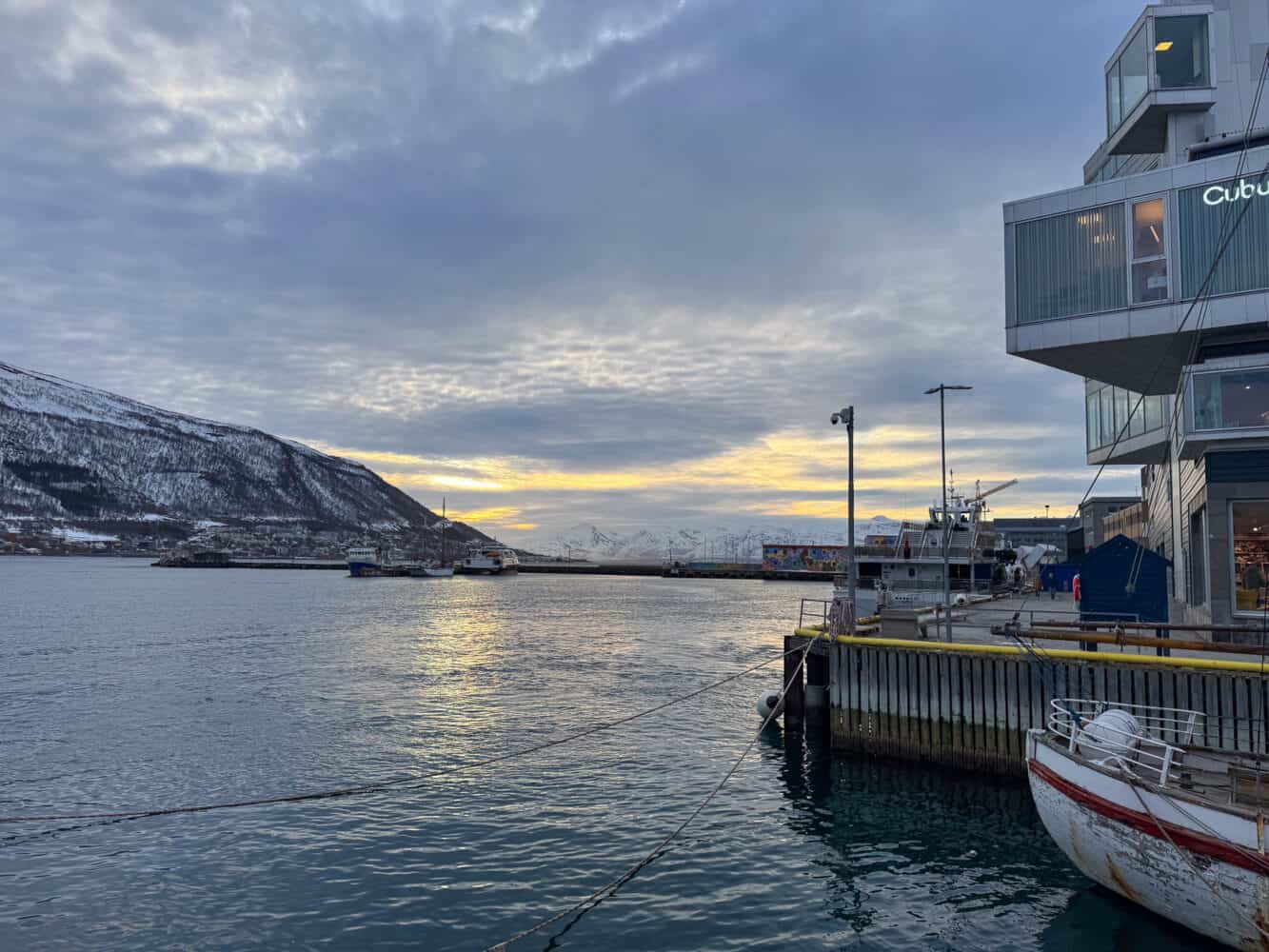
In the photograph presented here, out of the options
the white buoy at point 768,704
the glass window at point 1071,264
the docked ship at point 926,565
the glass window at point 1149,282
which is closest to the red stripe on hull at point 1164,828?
the white buoy at point 768,704

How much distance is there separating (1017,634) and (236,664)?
41.9 meters

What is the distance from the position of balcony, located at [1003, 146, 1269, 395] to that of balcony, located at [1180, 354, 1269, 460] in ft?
3.92

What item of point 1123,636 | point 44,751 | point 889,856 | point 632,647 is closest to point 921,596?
point 632,647

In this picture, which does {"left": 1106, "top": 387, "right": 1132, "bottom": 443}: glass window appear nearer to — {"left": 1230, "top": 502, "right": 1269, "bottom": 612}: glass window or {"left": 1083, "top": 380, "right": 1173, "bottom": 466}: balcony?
{"left": 1083, "top": 380, "right": 1173, "bottom": 466}: balcony

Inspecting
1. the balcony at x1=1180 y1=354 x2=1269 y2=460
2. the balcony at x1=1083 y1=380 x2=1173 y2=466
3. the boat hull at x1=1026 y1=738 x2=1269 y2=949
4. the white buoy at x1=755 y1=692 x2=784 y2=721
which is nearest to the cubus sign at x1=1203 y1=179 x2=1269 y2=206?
the balcony at x1=1180 y1=354 x2=1269 y2=460

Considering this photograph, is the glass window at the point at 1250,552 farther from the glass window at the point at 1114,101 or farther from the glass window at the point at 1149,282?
the glass window at the point at 1114,101

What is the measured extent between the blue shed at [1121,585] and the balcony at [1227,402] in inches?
162

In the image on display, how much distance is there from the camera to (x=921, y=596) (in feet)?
172

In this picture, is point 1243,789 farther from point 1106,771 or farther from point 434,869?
point 434,869

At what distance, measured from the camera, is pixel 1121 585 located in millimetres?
26781

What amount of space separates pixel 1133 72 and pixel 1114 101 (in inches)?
117

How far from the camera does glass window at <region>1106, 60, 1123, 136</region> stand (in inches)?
1629

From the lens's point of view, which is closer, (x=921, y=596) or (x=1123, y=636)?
(x=1123, y=636)

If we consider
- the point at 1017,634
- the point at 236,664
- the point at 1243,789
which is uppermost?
the point at 1017,634
